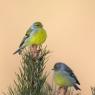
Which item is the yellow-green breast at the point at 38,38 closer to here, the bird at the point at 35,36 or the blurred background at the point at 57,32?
the bird at the point at 35,36

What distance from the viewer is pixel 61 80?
35.6 inches

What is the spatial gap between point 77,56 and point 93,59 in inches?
2.5

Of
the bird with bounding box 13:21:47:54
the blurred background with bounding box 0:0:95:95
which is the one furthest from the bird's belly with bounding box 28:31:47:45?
the blurred background with bounding box 0:0:95:95

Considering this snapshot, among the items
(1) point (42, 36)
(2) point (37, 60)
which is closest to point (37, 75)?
(2) point (37, 60)

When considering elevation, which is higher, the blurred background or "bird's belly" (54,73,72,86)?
the blurred background

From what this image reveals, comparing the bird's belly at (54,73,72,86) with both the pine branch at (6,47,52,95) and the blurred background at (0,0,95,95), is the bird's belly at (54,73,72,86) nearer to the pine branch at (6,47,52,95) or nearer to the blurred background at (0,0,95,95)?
the pine branch at (6,47,52,95)

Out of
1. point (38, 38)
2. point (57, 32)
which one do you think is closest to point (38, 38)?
point (38, 38)

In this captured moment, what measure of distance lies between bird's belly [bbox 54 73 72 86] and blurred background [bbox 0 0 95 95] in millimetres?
259

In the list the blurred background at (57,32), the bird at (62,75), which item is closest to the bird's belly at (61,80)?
the bird at (62,75)

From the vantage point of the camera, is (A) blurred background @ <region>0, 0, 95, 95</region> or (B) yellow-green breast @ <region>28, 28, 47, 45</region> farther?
(A) blurred background @ <region>0, 0, 95, 95</region>

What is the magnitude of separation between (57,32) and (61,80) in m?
0.36

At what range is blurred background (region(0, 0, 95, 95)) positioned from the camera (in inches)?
46.0

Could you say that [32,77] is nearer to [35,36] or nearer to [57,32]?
[35,36]

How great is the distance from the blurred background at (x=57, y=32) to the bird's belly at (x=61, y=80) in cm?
26
